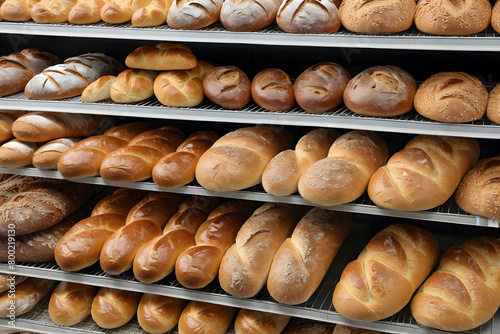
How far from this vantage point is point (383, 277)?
223 centimetres

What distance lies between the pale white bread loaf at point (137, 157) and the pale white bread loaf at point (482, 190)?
1396 mm

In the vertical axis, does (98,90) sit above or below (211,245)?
above

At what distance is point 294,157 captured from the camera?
243 centimetres

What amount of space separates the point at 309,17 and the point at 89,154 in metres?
1.24

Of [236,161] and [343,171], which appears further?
[236,161]

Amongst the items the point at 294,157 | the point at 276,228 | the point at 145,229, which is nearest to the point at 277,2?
the point at 294,157

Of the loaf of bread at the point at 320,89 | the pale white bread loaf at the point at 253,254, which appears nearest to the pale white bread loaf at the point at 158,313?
the pale white bread loaf at the point at 253,254

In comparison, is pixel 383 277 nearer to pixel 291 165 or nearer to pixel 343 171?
pixel 343 171

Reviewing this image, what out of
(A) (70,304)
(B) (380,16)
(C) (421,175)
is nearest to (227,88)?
(B) (380,16)

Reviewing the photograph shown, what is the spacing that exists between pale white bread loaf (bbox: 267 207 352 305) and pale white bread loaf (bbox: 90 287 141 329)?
84 cm

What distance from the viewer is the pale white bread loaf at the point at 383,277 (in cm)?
221

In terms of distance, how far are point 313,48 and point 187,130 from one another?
894 mm

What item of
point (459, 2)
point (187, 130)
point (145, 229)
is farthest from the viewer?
point (187, 130)

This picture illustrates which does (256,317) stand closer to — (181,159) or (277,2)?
(181,159)
